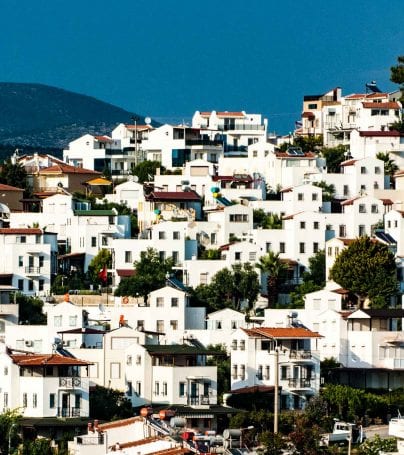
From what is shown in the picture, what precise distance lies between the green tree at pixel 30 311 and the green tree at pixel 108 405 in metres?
12.0

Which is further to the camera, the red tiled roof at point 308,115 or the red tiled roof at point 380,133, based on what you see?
the red tiled roof at point 308,115

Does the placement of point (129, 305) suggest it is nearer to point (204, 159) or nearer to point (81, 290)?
point (81, 290)

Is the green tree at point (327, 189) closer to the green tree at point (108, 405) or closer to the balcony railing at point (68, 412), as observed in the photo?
the green tree at point (108, 405)

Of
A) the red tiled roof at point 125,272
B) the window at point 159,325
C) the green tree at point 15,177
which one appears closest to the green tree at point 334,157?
the green tree at point 15,177

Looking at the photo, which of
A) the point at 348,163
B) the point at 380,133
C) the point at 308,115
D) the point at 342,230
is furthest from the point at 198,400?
the point at 308,115

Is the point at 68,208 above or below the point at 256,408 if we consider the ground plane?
above

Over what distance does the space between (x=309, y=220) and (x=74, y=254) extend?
11.2 metres

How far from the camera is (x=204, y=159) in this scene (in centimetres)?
12019

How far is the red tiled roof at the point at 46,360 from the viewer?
250 feet

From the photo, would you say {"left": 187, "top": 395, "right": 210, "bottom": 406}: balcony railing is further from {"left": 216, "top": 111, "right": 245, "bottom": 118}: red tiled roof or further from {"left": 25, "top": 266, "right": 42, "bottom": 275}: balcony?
{"left": 216, "top": 111, "right": 245, "bottom": 118}: red tiled roof

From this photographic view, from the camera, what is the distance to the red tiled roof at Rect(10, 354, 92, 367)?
76113mm

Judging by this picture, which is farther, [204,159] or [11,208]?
[204,159]

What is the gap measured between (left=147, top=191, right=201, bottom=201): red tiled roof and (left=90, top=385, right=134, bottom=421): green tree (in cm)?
2824

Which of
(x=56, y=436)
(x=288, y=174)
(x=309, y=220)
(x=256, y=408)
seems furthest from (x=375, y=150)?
(x=56, y=436)
